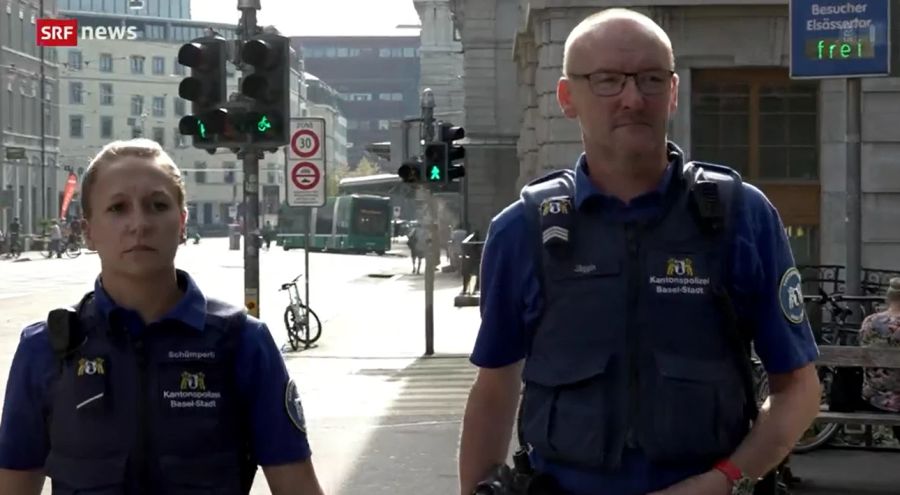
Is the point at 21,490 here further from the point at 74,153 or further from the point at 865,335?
the point at 74,153

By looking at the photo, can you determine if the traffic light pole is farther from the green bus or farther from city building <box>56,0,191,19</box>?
city building <box>56,0,191,19</box>

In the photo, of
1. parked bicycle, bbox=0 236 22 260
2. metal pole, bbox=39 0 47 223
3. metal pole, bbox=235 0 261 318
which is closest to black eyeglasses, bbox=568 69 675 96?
metal pole, bbox=235 0 261 318

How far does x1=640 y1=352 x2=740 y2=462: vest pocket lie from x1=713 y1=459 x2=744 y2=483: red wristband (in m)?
0.03

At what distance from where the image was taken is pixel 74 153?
12531 cm

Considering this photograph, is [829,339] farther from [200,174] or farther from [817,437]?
[200,174]

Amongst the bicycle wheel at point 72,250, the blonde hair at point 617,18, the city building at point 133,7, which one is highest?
the city building at point 133,7

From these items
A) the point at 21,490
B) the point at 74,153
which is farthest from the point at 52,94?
the point at 21,490

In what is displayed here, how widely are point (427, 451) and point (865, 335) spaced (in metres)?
3.65

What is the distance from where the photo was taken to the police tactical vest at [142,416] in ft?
11.4

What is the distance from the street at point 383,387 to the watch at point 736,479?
1.40m

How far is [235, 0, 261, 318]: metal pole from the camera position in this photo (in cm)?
1597

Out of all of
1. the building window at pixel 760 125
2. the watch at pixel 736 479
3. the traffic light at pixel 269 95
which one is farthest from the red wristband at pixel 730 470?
the building window at pixel 760 125

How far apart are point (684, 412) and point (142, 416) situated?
1.10m

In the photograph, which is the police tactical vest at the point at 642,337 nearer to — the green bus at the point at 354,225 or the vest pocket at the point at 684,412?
the vest pocket at the point at 684,412
